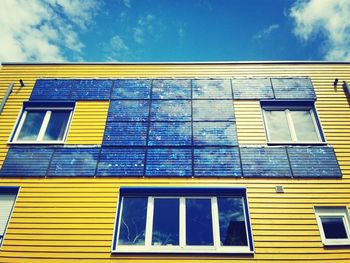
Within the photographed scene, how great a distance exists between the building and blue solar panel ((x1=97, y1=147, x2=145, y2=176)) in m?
0.03

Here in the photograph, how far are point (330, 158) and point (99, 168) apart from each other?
6850 mm

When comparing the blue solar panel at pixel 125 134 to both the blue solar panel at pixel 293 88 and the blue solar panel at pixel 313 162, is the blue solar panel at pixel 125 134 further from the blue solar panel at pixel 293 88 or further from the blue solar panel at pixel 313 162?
the blue solar panel at pixel 293 88

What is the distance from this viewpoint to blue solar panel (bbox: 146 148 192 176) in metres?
7.28

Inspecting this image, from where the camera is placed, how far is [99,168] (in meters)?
7.39

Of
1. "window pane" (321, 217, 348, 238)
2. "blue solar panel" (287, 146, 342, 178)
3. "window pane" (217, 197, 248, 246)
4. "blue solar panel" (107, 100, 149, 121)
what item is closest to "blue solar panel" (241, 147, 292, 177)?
"blue solar panel" (287, 146, 342, 178)

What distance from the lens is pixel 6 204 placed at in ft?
23.1

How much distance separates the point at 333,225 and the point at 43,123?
922cm

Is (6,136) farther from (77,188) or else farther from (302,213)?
(302,213)

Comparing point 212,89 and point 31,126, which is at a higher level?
point 212,89

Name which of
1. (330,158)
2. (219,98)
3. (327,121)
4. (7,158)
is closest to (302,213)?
(330,158)

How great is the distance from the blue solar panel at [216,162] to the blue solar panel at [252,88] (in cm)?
226

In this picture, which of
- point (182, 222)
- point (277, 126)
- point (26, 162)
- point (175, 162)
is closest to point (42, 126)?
point (26, 162)

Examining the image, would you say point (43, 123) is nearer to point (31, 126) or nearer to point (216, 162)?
point (31, 126)

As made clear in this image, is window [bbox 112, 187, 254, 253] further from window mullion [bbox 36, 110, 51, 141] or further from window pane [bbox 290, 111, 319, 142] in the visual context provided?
window mullion [bbox 36, 110, 51, 141]
